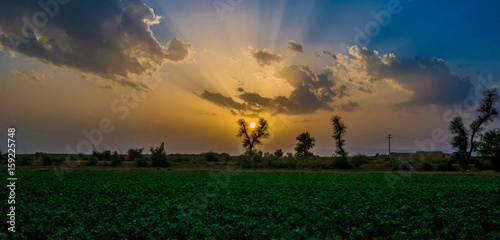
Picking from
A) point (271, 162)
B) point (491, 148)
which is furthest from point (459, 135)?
point (271, 162)

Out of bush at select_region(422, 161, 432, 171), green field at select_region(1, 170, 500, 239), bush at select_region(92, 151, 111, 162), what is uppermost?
bush at select_region(92, 151, 111, 162)

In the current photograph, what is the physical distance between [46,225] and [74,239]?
298 cm

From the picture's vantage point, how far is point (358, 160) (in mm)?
63406

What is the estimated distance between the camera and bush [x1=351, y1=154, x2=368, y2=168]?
63219 millimetres

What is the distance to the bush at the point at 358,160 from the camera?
207 ft

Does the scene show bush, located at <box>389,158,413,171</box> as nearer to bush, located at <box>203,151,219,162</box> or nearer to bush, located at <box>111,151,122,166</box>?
bush, located at <box>203,151,219,162</box>

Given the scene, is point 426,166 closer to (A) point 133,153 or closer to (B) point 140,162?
(B) point 140,162

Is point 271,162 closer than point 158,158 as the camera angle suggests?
No

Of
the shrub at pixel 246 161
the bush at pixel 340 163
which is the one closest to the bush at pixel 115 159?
the shrub at pixel 246 161

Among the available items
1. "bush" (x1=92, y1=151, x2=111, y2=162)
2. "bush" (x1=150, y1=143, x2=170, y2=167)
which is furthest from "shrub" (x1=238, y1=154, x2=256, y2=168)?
"bush" (x1=92, y1=151, x2=111, y2=162)

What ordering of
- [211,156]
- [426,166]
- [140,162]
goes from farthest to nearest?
[211,156]
[140,162]
[426,166]

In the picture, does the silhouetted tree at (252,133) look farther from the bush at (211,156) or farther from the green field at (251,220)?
the green field at (251,220)

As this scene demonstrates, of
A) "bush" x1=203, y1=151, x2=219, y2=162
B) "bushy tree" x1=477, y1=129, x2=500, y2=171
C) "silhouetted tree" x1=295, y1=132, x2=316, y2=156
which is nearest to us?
"bushy tree" x1=477, y1=129, x2=500, y2=171

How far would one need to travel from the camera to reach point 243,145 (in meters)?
93.9
